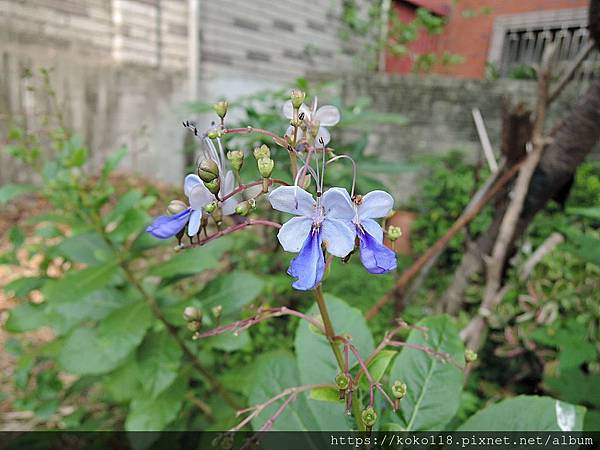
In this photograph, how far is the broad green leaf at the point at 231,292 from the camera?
4.22 feet

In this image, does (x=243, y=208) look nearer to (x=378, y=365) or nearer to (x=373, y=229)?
(x=373, y=229)

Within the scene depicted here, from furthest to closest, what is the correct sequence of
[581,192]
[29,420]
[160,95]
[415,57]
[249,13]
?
[415,57], [249,13], [160,95], [581,192], [29,420]

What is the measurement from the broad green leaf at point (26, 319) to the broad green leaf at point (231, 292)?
0.58 metres

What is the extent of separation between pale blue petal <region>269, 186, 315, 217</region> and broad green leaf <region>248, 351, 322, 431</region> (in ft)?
1.47

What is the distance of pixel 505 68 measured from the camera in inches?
293

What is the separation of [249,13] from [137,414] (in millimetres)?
5250

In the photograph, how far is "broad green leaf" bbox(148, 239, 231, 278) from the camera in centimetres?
129

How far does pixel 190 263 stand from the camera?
1.32 meters

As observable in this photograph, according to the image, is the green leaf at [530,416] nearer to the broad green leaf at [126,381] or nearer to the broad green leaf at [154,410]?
the broad green leaf at [154,410]

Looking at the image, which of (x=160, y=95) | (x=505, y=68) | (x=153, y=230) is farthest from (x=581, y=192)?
(x=505, y=68)

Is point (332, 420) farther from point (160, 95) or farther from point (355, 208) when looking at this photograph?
point (160, 95)

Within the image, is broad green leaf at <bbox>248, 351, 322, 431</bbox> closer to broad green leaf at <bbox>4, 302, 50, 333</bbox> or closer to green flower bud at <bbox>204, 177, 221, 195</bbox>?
green flower bud at <bbox>204, 177, 221, 195</bbox>

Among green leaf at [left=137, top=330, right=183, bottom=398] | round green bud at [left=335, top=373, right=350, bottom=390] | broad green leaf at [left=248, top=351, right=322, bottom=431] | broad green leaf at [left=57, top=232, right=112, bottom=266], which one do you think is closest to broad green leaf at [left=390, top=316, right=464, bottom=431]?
broad green leaf at [left=248, top=351, right=322, bottom=431]

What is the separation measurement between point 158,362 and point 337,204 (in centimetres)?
86
